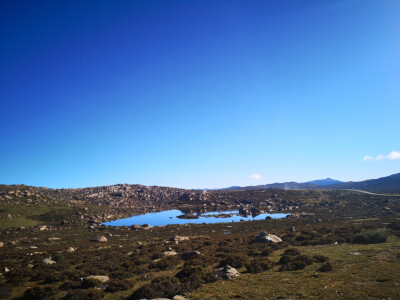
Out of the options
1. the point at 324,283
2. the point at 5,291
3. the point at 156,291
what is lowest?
the point at 5,291

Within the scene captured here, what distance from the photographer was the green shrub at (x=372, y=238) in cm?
2533

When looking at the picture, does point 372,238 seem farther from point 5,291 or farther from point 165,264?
point 5,291

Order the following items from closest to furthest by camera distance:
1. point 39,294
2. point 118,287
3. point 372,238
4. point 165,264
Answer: point 39,294
point 118,287
point 165,264
point 372,238

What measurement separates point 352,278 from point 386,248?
1214 cm

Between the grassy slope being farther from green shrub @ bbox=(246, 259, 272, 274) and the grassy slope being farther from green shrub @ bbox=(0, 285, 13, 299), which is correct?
green shrub @ bbox=(0, 285, 13, 299)

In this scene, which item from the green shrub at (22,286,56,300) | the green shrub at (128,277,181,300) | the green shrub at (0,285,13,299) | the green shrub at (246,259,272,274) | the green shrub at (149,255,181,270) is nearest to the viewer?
the green shrub at (128,277,181,300)

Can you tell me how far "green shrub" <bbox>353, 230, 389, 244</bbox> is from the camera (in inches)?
997

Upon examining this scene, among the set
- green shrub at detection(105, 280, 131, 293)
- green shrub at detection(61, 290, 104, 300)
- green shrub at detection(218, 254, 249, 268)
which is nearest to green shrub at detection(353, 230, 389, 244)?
green shrub at detection(218, 254, 249, 268)

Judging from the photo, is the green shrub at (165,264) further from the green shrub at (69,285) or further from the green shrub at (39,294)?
the green shrub at (39,294)

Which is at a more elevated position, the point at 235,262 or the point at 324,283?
the point at 324,283

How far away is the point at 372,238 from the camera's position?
26.1 meters

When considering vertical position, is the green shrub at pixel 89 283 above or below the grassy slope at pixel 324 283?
below

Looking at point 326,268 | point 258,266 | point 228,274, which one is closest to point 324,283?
point 326,268

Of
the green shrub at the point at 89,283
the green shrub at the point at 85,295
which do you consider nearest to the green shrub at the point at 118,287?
the green shrub at the point at 85,295
